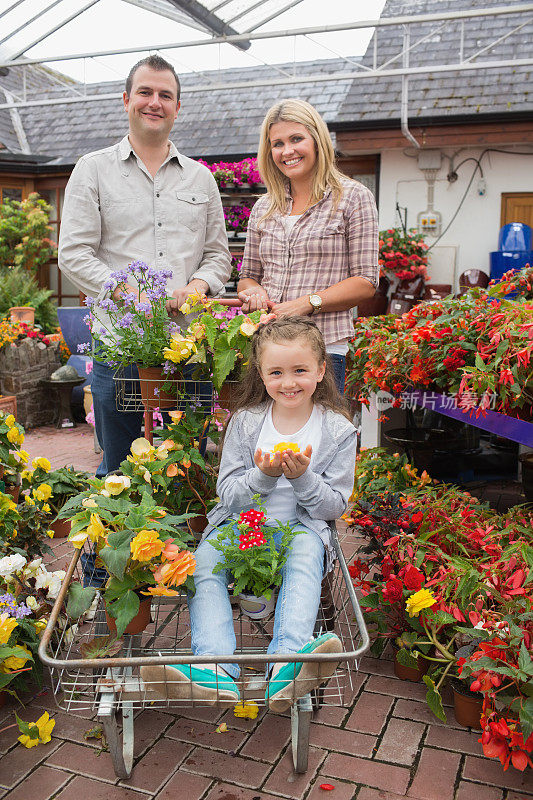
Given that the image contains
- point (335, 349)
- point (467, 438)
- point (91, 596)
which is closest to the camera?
point (91, 596)

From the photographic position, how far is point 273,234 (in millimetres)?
3059

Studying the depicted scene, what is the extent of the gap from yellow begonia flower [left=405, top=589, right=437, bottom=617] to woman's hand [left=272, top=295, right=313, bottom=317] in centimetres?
113

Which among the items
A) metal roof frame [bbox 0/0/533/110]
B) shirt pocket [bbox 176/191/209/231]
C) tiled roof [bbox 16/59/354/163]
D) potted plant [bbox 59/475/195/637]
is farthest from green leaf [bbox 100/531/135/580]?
tiled roof [bbox 16/59/354/163]

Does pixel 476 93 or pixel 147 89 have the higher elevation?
pixel 476 93

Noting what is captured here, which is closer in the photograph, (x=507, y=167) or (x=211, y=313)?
(x=211, y=313)

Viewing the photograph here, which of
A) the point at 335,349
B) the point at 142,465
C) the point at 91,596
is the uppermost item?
the point at 335,349

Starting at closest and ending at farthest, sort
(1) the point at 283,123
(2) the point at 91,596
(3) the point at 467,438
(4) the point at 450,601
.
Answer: (2) the point at 91,596 < (4) the point at 450,601 < (1) the point at 283,123 < (3) the point at 467,438

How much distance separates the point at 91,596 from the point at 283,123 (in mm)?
1917

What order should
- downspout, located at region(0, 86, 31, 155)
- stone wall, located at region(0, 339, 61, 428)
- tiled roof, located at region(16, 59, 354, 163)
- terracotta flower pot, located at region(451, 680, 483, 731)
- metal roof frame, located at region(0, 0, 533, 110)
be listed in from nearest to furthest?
terracotta flower pot, located at region(451, 680, 483, 731) → metal roof frame, located at region(0, 0, 533, 110) → stone wall, located at region(0, 339, 61, 428) → tiled roof, located at region(16, 59, 354, 163) → downspout, located at region(0, 86, 31, 155)

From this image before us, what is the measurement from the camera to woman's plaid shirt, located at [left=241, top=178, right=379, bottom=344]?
2.94m

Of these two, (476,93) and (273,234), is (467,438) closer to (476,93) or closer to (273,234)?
(273,234)

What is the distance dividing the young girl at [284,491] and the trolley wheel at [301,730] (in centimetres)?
13

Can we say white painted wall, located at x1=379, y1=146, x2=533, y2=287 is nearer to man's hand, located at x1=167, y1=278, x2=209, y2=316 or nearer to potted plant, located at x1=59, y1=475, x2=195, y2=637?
man's hand, located at x1=167, y1=278, x2=209, y2=316

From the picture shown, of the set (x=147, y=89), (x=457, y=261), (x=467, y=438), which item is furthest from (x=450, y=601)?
(x=457, y=261)
